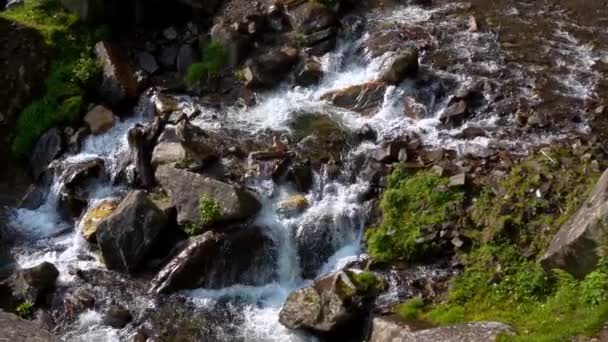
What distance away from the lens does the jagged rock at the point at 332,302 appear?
1326cm

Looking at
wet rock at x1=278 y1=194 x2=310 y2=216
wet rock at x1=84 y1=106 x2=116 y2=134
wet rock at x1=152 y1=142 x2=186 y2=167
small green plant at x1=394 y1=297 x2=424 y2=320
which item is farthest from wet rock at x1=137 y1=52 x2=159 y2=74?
small green plant at x1=394 y1=297 x2=424 y2=320

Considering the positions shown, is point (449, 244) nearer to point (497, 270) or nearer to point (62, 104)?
point (497, 270)

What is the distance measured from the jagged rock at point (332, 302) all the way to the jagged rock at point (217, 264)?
51.7 inches

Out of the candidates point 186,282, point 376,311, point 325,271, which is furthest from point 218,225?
point 376,311

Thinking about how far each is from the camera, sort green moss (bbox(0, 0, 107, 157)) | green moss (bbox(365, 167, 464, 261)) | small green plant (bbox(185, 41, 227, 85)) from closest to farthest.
Answer: green moss (bbox(365, 167, 464, 261)) < green moss (bbox(0, 0, 107, 157)) < small green plant (bbox(185, 41, 227, 85))

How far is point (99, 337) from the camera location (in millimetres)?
14086

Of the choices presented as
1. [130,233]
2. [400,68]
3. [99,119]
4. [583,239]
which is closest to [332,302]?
[583,239]

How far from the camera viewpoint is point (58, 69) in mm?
19641

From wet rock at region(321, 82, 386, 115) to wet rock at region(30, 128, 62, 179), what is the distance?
6.86m

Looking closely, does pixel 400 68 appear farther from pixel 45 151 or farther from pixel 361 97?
pixel 45 151

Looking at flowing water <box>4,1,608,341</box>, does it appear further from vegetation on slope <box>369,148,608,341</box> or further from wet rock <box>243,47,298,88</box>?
vegetation on slope <box>369,148,608,341</box>

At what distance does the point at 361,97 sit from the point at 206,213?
17.7 ft

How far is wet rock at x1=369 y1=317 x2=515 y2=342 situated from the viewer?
11695mm

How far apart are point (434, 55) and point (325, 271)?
695 centimetres
